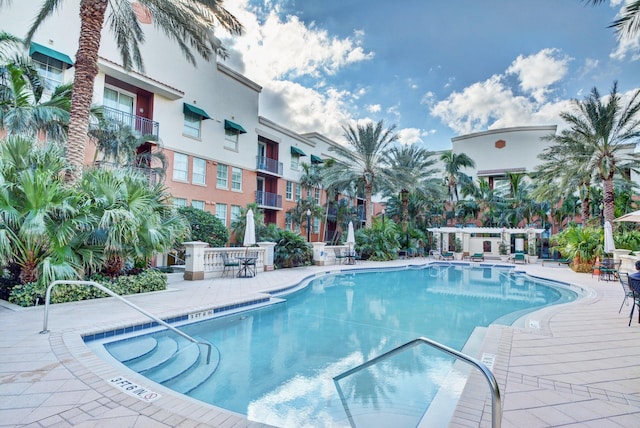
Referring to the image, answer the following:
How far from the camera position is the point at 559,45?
16.0 m

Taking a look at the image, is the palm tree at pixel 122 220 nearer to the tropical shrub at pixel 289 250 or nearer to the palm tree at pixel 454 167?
the tropical shrub at pixel 289 250

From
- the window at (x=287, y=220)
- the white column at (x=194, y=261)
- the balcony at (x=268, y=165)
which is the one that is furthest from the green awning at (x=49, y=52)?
the window at (x=287, y=220)

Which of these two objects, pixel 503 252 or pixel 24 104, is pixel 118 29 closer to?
pixel 24 104

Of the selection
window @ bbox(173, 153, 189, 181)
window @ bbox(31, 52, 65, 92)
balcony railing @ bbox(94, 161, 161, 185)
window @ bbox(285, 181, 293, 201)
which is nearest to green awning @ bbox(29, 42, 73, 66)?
window @ bbox(31, 52, 65, 92)

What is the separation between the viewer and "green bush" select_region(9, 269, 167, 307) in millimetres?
6793

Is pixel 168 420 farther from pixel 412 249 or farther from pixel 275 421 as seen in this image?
pixel 412 249

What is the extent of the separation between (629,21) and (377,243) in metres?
16.6

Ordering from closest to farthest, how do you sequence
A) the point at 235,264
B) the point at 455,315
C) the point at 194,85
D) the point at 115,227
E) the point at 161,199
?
1. the point at 115,227
2. the point at 455,315
3. the point at 161,199
4. the point at 235,264
5. the point at 194,85

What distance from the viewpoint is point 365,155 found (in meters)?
22.6

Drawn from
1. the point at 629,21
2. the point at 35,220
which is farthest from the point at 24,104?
the point at 629,21

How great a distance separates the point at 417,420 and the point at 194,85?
20321 mm

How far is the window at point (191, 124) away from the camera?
19.1 metres

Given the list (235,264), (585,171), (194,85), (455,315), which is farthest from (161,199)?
(585,171)

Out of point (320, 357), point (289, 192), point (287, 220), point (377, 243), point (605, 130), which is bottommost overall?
point (320, 357)
